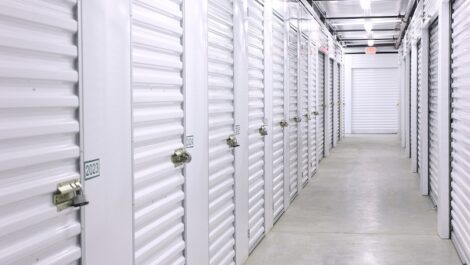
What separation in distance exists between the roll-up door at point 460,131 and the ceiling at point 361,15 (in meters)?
7.42

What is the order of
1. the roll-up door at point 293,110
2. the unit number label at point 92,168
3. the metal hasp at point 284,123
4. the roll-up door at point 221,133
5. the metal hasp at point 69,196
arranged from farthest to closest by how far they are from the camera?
1. the roll-up door at point 293,110
2. the metal hasp at point 284,123
3. the roll-up door at point 221,133
4. the unit number label at point 92,168
5. the metal hasp at point 69,196

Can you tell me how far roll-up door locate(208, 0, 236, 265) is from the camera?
4262mm

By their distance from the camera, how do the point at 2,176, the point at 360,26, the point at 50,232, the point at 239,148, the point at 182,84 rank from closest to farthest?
1. the point at 2,176
2. the point at 50,232
3. the point at 182,84
4. the point at 239,148
5. the point at 360,26

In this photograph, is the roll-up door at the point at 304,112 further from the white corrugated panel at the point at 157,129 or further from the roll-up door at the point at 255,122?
the white corrugated panel at the point at 157,129

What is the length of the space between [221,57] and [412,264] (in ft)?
8.87

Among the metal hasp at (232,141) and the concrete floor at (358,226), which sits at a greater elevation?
the metal hasp at (232,141)

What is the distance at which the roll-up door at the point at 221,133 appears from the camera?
426 centimetres

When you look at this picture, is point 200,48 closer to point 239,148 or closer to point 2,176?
point 239,148

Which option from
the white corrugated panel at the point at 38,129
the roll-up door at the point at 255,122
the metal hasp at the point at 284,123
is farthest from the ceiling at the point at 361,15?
the white corrugated panel at the point at 38,129

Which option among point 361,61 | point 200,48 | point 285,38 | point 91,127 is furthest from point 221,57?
point 361,61

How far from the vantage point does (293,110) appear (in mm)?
8320

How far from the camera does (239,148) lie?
5.07 metres

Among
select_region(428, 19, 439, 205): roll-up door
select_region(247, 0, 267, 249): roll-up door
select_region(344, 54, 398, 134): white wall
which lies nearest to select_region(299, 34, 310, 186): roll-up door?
select_region(428, 19, 439, 205): roll-up door

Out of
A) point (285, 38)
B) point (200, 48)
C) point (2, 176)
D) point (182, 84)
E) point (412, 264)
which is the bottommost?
point (412, 264)
